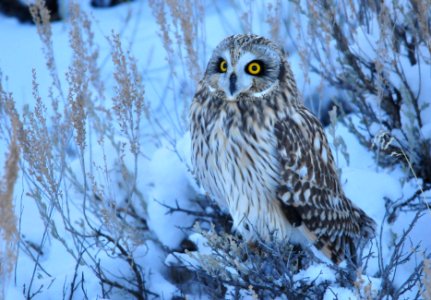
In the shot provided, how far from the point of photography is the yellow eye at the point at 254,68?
263 centimetres

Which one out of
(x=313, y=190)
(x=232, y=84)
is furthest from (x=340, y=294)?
(x=232, y=84)

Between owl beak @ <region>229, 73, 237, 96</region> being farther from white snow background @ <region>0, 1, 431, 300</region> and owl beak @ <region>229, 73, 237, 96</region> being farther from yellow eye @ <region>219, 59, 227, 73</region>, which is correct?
white snow background @ <region>0, 1, 431, 300</region>

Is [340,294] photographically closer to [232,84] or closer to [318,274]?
[318,274]

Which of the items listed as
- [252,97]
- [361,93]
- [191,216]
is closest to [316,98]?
[361,93]

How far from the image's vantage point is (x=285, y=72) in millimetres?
2801

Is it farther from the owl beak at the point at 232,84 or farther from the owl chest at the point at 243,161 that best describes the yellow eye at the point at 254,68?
the owl chest at the point at 243,161

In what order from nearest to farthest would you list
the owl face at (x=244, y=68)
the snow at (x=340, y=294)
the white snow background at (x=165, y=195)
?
the snow at (x=340, y=294) → the owl face at (x=244, y=68) → the white snow background at (x=165, y=195)

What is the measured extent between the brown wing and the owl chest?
0.05 meters

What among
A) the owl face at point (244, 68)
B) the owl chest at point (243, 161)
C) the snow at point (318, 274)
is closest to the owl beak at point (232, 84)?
the owl face at point (244, 68)

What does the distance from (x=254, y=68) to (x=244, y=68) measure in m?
0.05

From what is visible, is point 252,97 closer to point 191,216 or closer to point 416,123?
point 191,216

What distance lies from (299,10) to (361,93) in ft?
1.70

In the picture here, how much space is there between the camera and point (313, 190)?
9.20ft

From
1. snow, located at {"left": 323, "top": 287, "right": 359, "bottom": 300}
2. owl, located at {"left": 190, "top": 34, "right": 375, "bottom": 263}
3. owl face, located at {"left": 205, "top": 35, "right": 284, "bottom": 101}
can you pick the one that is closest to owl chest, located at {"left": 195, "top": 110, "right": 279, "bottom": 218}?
owl, located at {"left": 190, "top": 34, "right": 375, "bottom": 263}
